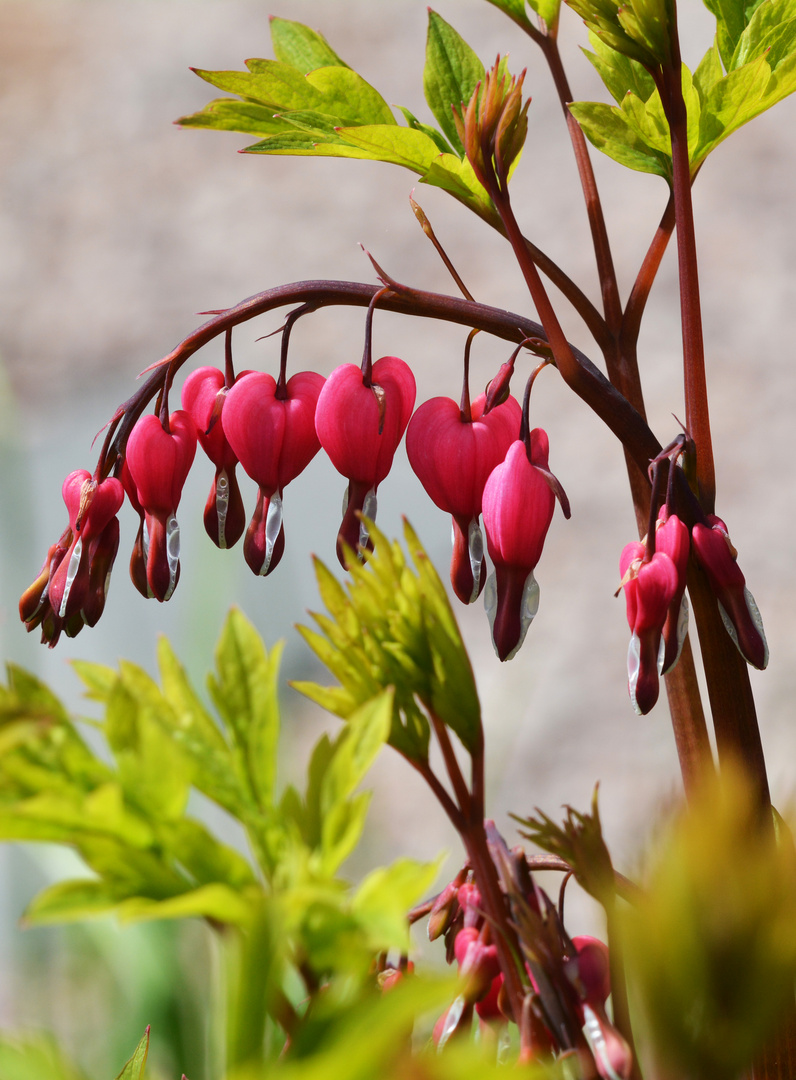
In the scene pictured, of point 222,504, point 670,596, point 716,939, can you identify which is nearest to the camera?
point 716,939

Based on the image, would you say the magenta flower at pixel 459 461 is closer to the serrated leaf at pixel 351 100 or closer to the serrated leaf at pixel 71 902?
the serrated leaf at pixel 351 100

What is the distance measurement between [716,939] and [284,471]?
0.29 meters

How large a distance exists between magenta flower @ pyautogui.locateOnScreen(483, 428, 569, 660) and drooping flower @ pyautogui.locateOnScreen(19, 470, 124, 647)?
0.42ft

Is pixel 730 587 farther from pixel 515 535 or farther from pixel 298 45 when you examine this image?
pixel 298 45

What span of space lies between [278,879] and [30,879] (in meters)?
0.79

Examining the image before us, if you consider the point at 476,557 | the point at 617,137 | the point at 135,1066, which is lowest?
the point at 135,1066

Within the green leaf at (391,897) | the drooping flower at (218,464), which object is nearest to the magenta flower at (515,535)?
the drooping flower at (218,464)

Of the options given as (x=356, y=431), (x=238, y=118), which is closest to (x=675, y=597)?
(x=356, y=431)

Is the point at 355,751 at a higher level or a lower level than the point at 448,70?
lower

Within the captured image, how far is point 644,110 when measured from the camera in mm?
316

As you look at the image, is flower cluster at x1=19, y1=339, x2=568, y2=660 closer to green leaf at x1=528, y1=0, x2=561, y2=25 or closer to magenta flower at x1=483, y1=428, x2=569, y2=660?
magenta flower at x1=483, y1=428, x2=569, y2=660

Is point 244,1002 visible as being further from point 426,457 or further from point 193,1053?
point 193,1053

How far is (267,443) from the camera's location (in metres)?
0.36

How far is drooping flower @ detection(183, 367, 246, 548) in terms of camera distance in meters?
0.38
